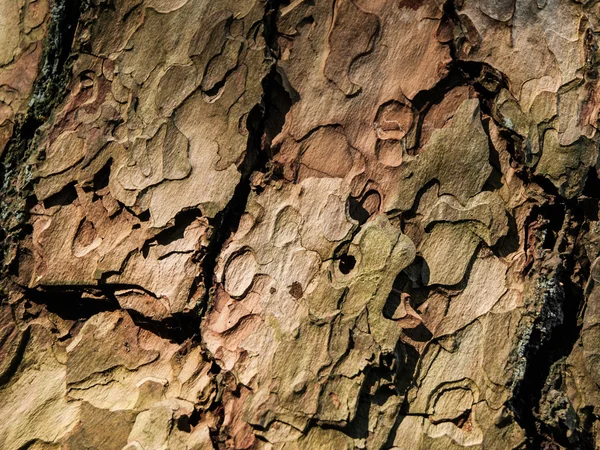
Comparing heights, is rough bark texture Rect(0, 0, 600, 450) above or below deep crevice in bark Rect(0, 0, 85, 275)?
below

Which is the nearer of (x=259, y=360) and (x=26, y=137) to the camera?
(x=259, y=360)

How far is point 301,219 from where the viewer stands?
1329 mm

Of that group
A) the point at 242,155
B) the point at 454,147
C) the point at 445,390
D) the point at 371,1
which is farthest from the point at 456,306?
the point at 371,1

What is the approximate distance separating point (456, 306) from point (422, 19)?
0.64 m

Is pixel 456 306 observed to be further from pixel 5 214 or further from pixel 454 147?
pixel 5 214

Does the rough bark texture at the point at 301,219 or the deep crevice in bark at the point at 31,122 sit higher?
the deep crevice in bark at the point at 31,122

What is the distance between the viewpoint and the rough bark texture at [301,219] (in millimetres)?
1307

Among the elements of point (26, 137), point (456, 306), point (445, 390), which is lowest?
point (445, 390)

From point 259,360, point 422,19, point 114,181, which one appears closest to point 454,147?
point 422,19

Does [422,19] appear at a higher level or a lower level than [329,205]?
higher

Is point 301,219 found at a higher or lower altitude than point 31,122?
lower

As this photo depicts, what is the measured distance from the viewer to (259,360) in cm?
129

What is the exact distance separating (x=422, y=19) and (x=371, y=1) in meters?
0.12

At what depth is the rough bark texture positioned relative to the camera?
1307 mm
